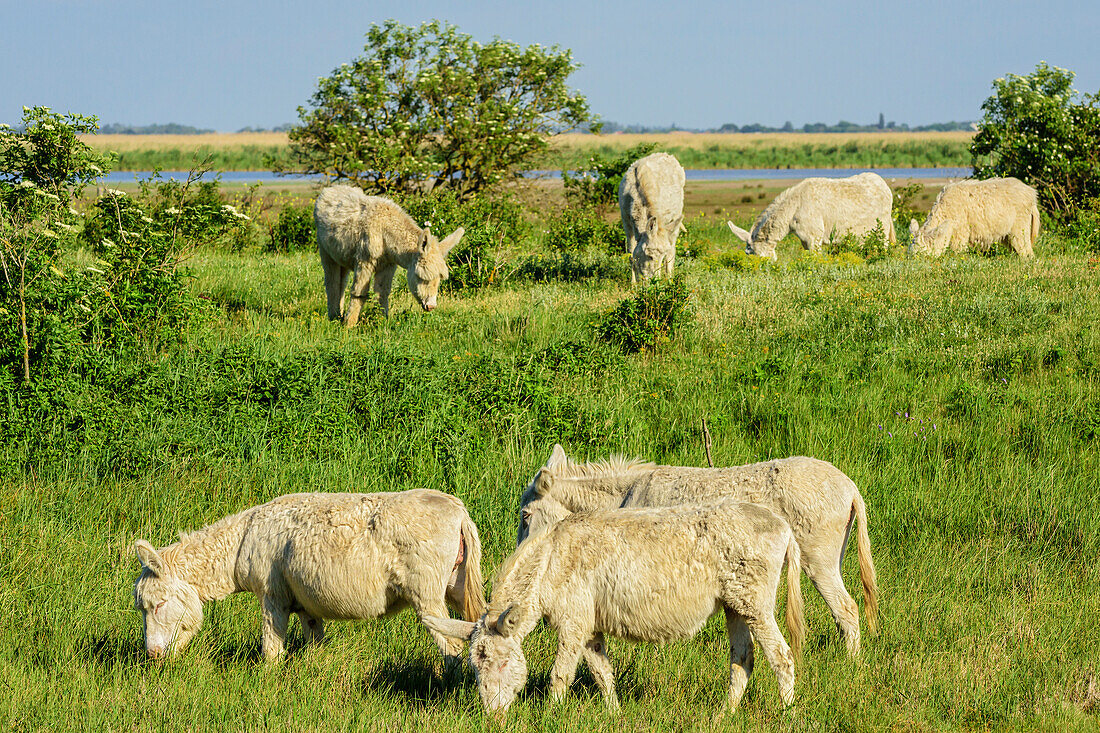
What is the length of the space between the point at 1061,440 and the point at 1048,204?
14238 millimetres

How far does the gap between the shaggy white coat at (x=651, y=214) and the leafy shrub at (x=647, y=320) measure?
11.9 ft

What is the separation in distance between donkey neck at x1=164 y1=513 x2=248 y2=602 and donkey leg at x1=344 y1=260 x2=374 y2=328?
807 cm

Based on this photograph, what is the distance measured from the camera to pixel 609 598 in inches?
189

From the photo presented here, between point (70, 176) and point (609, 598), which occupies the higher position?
point (70, 176)

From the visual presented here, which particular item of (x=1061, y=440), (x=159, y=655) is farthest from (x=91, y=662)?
(x=1061, y=440)

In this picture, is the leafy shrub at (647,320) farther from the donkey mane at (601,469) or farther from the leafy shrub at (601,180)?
the leafy shrub at (601,180)

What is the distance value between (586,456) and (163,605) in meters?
4.39

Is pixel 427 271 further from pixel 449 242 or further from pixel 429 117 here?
pixel 429 117

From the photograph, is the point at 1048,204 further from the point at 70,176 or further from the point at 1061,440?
the point at 70,176

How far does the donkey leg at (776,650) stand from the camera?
4.75 meters

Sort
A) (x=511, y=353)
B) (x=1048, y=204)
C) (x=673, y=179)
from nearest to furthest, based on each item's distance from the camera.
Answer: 1. (x=511, y=353)
2. (x=673, y=179)
3. (x=1048, y=204)

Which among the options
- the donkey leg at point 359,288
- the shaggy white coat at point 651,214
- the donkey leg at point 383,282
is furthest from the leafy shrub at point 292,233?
the donkey leg at point 359,288

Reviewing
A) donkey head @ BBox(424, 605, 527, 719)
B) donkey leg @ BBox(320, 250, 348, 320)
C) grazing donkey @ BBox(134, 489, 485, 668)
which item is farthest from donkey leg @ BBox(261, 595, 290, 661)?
donkey leg @ BBox(320, 250, 348, 320)

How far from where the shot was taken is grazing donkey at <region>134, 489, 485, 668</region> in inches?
201
